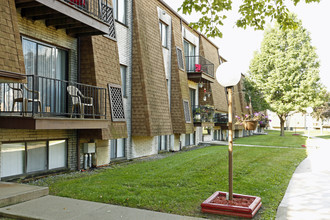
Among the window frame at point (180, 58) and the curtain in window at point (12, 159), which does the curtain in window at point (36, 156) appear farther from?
the window frame at point (180, 58)

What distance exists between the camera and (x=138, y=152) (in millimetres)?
14414

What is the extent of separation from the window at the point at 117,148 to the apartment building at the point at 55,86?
945 millimetres

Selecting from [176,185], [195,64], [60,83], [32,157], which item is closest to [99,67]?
[60,83]

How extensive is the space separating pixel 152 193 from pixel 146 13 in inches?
410

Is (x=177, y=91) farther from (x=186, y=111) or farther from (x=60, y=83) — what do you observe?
(x=60, y=83)

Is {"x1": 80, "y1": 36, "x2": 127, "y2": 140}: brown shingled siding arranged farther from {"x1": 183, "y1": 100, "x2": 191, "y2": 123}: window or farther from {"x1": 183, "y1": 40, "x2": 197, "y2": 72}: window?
{"x1": 183, "y1": 40, "x2": 197, "y2": 72}: window

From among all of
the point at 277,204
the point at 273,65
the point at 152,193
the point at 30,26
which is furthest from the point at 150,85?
the point at 273,65

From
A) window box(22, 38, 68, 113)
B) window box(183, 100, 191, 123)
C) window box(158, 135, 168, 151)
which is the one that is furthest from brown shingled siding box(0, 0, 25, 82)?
window box(183, 100, 191, 123)

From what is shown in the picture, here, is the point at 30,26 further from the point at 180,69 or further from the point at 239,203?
the point at 180,69

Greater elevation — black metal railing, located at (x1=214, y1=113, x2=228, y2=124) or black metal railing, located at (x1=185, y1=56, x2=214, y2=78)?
black metal railing, located at (x1=185, y1=56, x2=214, y2=78)

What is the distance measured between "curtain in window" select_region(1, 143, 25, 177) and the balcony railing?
14.4 ft

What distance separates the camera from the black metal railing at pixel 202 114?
66.6 ft

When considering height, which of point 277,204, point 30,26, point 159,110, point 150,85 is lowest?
point 277,204

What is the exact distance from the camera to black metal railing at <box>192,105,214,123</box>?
20312 mm
